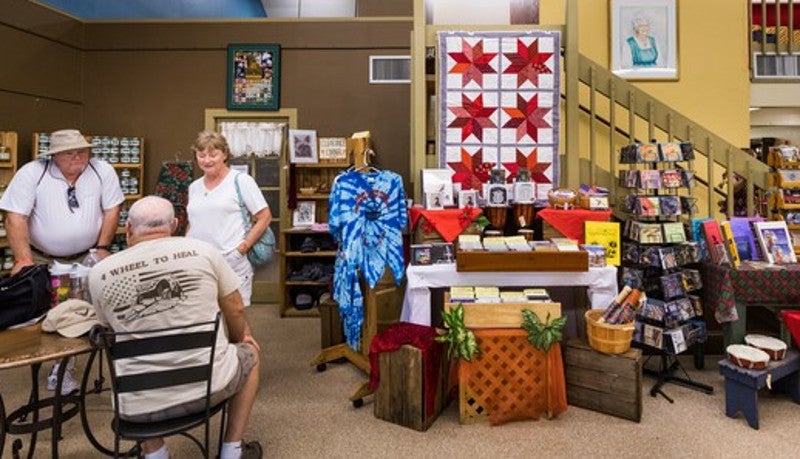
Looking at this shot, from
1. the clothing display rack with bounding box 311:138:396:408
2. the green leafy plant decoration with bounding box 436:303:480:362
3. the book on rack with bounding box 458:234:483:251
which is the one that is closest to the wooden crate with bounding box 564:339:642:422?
the green leafy plant decoration with bounding box 436:303:480:362

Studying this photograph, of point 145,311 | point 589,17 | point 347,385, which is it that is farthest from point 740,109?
point 145,311

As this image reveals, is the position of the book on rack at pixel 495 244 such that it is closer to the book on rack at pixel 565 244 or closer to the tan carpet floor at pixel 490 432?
the book on rack at pixel 565 244

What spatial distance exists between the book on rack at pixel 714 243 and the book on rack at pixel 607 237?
2.45 ft

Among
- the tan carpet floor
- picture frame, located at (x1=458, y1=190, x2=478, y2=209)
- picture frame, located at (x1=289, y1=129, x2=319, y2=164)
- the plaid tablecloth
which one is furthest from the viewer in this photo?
picture frame, located at (x1=289, y1=129, x2=319, y2=164)

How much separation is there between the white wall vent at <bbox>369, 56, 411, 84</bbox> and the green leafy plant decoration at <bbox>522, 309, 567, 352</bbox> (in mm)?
3968

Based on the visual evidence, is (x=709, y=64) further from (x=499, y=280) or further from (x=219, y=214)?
(x=219, y=214)

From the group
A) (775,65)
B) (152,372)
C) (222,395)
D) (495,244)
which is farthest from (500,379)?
(775,65)

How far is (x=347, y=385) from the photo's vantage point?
11.6ft

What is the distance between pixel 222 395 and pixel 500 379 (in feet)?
5.08

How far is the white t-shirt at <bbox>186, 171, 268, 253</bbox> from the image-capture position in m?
3.00

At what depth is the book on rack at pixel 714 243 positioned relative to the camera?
3611 millimetres

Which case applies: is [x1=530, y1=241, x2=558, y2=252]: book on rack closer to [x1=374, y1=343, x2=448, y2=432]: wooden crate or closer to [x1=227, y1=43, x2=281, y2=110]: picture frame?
[x1=374, y1=343, x2=448, y2=432]: wooden crate

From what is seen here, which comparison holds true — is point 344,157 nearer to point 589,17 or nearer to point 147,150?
point 147,150

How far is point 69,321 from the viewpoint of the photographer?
81.4 inches
